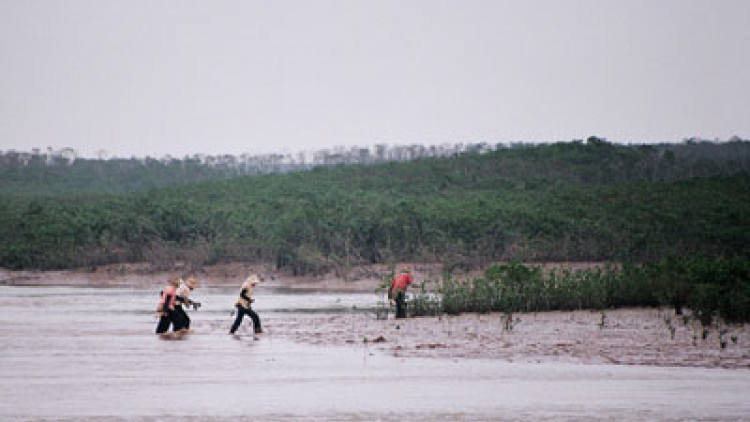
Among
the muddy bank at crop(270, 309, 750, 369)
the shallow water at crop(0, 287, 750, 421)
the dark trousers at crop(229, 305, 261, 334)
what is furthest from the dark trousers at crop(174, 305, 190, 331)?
the muddy bank at crop(270, 309, 750, 369)

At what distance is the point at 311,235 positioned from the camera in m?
65.9

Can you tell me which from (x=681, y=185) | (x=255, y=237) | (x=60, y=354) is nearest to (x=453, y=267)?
(x=255, y=237)

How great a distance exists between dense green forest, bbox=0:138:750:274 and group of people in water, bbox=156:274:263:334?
28.9 metres

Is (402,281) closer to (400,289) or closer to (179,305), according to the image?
(400,289)

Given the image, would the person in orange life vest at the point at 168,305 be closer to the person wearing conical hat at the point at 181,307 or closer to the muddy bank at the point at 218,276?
the person wearing conical hat at the point at 181,307

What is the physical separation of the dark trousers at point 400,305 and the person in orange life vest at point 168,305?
5.98m

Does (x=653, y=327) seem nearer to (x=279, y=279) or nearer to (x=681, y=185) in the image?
(x=279, y=279)

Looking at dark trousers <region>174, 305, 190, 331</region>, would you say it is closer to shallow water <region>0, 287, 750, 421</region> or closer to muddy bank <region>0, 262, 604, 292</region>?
shallow water <region>0, 287, 750, 421</region>

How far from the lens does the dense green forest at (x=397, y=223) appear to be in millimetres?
59969

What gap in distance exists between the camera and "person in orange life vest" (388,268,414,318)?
28.2 metres

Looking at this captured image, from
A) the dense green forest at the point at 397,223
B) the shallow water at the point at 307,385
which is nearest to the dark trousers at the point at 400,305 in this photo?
the shallow water at the point at 307,385

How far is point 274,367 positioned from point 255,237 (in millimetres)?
50395

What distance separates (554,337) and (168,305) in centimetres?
888

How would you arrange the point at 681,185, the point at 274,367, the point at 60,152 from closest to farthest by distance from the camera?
1. the point at 274,367
2. the point at 681,185
3. the point at 60,152
